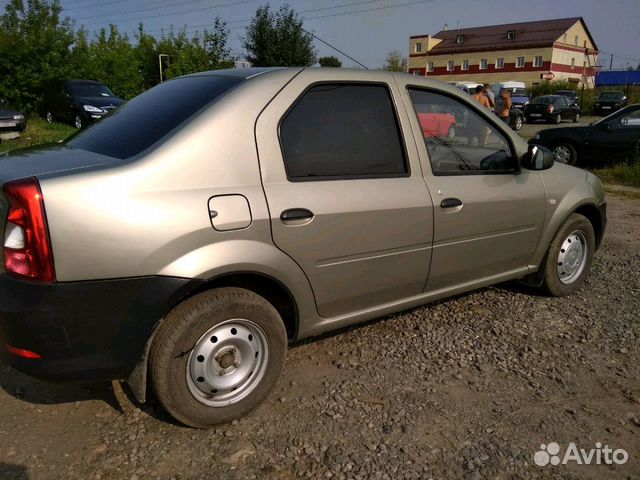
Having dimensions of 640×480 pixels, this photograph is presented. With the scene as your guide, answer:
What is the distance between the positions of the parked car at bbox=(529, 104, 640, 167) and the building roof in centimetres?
6019

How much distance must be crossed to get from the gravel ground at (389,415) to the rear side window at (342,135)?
3.87ft

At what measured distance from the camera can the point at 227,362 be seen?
2670 mm

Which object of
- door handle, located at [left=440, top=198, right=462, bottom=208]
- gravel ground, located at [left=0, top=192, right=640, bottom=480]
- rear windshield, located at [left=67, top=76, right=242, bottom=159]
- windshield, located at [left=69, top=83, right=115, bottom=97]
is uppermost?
windshield, located at [left=69, top=83, right=115, bottom=97]

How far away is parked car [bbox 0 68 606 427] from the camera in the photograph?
2.23 meters

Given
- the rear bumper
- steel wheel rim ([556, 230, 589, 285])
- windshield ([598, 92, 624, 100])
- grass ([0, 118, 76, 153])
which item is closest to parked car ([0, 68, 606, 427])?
the rear bumper

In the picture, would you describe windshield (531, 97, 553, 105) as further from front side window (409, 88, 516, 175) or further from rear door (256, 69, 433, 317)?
rear door (256, 69, 433, 317)

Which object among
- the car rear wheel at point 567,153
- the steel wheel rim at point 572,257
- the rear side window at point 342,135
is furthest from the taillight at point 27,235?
the car rear wheel at point 567,153

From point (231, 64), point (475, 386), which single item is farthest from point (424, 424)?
point (231, 64)

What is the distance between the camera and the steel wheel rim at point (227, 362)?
8.47 ft

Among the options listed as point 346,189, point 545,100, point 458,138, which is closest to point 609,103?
point 545,100

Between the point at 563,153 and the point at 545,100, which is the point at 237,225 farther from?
the point at 545,100

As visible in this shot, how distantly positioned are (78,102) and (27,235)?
57.6 feet

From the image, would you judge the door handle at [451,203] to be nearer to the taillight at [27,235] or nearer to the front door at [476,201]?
the front door at [476,201]

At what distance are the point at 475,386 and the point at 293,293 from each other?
47.3 inches
